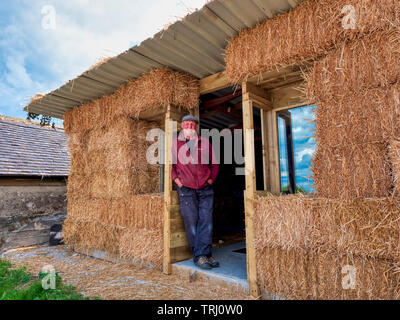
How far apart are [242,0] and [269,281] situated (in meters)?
3.13

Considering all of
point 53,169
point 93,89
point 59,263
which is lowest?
point 59,263

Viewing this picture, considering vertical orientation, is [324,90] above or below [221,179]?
above

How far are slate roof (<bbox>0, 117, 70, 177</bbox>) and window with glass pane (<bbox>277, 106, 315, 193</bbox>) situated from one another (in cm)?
629

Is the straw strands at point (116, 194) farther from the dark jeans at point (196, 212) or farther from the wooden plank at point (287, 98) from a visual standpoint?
the wooden plank at point (287, 98)

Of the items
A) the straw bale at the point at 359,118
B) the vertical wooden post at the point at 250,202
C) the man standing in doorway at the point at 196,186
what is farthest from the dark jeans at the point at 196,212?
the straw bale at the point at 359,118

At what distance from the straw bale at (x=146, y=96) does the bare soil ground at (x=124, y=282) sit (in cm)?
275

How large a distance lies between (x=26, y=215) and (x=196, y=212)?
23.2 feet

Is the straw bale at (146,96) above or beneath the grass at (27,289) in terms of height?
above

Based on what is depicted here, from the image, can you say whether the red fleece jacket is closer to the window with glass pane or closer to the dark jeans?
the dark jeans

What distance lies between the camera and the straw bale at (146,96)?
4430mm

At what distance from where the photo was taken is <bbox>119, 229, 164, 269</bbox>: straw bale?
430 centimetres

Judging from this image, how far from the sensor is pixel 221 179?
784cm
